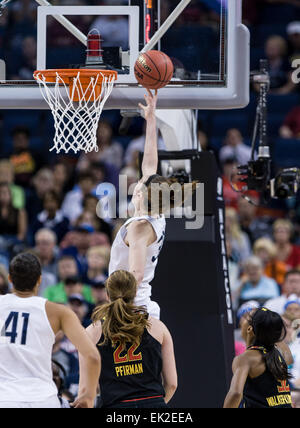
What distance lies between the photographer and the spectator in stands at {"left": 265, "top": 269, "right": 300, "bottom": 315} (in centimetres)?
911

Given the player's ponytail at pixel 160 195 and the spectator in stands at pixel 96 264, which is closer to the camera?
the player's ponytail at pixel 160 195

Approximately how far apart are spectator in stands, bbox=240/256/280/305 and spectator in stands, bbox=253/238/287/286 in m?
0.51

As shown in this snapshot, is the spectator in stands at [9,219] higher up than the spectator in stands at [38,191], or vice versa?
the spectator in stands at [38,191]

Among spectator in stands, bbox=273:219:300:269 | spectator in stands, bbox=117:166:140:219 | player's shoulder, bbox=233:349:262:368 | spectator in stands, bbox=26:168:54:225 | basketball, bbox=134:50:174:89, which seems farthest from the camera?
spectator in stands, bbox=26:168:54:225

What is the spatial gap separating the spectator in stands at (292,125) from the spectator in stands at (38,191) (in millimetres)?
3334

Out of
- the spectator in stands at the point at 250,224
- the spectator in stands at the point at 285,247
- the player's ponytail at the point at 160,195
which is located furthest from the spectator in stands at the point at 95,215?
the player's ponytail at the point at 160,195

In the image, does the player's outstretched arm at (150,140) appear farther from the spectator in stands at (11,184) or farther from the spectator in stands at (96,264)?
the spectator in stands at (11,184)

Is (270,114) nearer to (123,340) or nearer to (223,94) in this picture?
(223,94)

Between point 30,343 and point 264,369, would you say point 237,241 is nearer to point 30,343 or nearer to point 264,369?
point 264,369

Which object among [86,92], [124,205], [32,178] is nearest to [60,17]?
[86,92]

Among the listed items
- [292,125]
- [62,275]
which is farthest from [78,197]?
[292,125]

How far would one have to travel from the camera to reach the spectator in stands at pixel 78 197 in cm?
1206

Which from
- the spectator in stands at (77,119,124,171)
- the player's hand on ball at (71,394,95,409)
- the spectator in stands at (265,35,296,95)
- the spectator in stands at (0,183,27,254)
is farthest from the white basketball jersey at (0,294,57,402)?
the spectator in stands at (265,35,296,95)

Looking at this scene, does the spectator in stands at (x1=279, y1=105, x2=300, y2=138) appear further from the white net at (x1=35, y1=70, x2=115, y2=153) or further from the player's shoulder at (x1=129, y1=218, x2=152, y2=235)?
the player's shoulder at (x1=129, y1=218, x2=152, y2=235)
